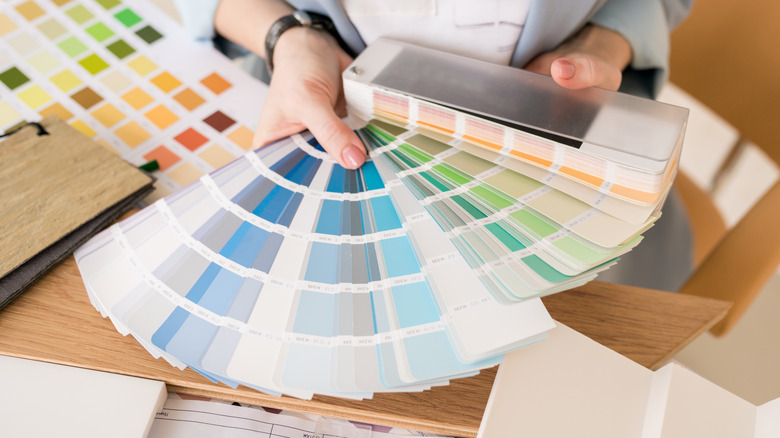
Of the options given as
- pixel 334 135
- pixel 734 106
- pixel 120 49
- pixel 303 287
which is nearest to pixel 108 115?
pixel 120 49

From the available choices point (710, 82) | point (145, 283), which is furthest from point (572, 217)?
point (710, 82)

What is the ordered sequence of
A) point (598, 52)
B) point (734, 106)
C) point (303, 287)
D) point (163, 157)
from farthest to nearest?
point (734, 106)
point (598, 52)
point (163, 157)
point (303, 287)

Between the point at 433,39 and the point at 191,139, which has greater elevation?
the point at 433,39

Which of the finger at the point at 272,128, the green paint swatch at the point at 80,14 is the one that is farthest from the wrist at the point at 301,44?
the green paint swatch at the point at 80,14

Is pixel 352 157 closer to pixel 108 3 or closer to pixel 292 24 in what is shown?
pixel 292 24

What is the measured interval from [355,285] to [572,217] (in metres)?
0.23

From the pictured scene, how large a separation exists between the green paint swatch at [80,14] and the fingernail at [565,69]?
2.48ft

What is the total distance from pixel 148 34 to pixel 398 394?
0.72 m

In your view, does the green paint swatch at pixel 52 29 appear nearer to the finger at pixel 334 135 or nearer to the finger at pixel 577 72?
the finger at pixel 334 135

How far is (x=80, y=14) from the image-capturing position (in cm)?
90

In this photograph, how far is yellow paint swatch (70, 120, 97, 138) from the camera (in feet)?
2.52

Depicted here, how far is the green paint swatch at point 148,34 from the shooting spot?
0.89 m

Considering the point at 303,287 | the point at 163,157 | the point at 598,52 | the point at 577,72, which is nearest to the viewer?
the point at 303,287

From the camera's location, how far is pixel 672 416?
1.59 feet
